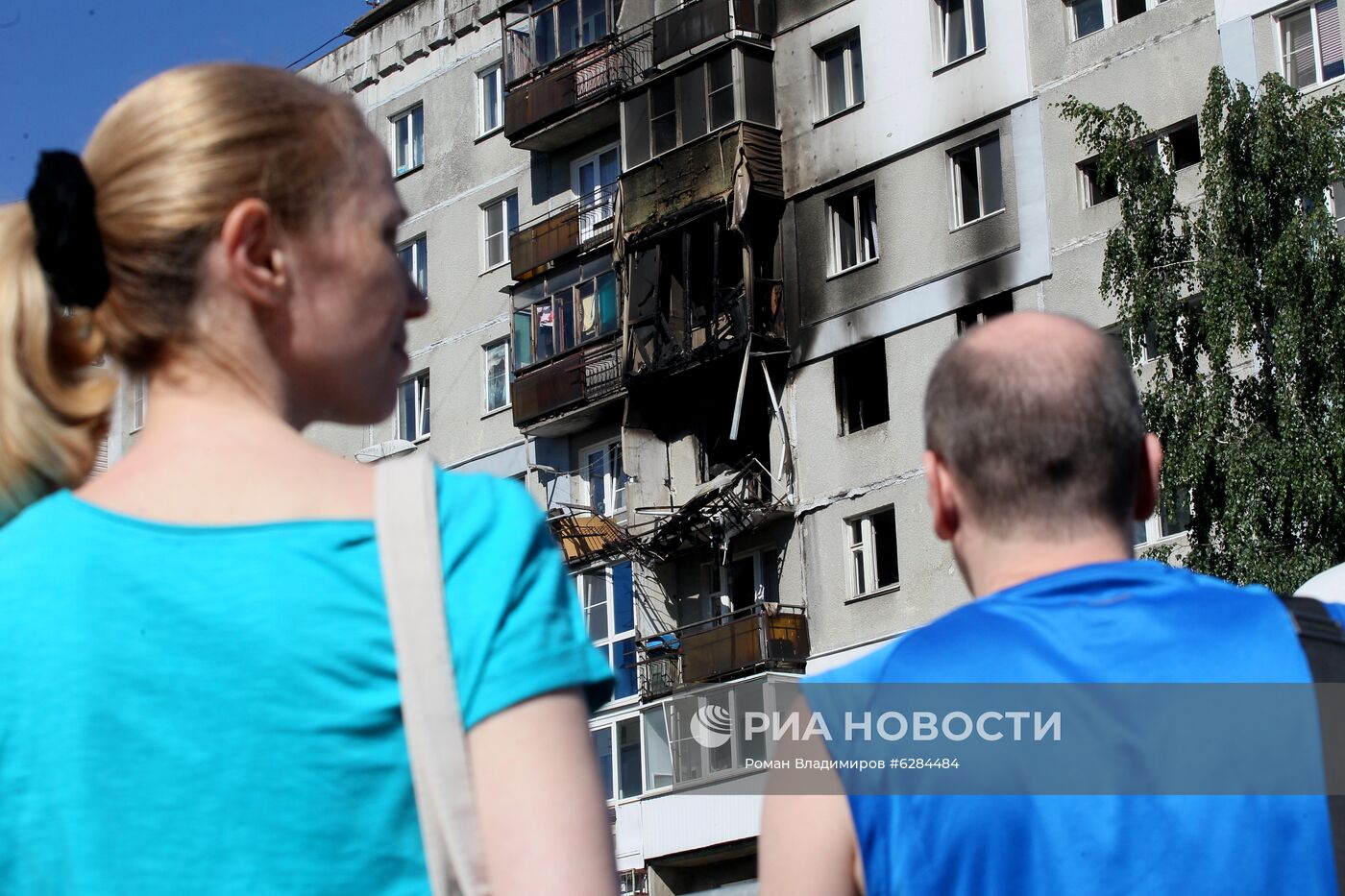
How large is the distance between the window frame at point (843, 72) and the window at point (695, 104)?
93 cm

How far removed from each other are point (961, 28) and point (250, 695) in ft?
97.9

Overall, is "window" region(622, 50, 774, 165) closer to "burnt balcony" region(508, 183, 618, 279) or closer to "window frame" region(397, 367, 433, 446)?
"burnt balcony" region(508, 183, 618, 279)

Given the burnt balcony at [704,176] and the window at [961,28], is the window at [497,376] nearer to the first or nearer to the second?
the burnt balcony at [704,176]

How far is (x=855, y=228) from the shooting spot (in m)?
31.4

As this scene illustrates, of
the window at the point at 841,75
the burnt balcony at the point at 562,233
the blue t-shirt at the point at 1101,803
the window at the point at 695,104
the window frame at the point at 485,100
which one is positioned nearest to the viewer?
the blue t-shirt at the point at 1101,803

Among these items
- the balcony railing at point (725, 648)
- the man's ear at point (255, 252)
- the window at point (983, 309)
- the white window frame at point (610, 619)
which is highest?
the window at point (983, 309)

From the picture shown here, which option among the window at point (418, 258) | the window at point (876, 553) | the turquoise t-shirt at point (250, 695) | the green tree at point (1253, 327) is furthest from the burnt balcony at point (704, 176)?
the turquoise t-shirt at point (250, 695)

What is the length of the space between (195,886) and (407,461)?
0.43 m

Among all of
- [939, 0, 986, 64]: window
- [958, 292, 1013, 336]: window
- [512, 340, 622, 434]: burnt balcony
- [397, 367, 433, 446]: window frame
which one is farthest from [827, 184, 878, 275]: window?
[397, 367, 433, 446]: window frame

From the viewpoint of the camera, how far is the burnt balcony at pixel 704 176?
106 ft

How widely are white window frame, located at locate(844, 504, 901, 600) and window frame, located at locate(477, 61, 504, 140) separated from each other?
1309 cm

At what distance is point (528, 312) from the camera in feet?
122

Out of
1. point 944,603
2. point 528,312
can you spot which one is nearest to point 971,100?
point 944,603

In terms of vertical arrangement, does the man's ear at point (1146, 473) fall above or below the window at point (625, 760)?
below
